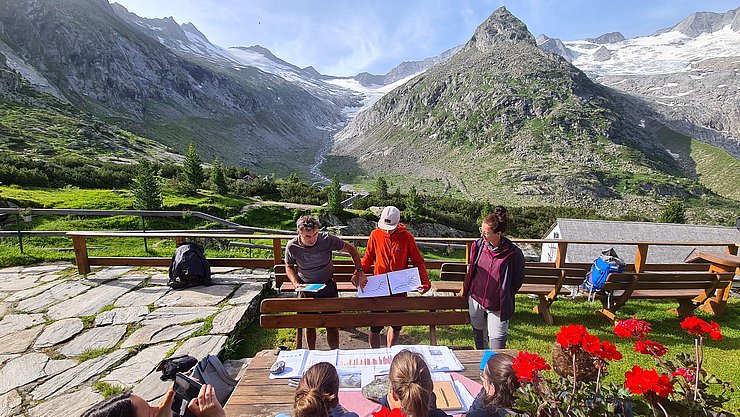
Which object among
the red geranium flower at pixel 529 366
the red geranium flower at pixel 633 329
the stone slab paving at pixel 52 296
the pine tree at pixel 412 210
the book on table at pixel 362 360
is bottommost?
the pine tree at pixel 412 210

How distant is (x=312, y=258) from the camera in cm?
409

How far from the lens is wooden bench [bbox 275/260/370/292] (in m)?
5.43

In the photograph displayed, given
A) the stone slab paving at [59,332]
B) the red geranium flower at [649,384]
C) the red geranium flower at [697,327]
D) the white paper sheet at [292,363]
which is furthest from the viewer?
the stone slab paving at [59,332]

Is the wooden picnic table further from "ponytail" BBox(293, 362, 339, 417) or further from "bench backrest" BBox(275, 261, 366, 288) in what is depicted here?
"ponytail" BBox(293, 362, 339, 417)

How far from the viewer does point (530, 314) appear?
592cm

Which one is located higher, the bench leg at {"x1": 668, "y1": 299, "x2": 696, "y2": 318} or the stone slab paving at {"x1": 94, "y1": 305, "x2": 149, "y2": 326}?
the stone slab paving at {"x1": 94, "y1": 305, "x2": 149, "y2": 326}

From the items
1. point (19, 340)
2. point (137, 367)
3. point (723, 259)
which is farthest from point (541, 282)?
point (19, 340)

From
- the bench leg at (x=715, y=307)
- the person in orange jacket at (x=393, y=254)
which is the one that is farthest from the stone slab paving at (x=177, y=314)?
the bench leg at (x=715, y=307)

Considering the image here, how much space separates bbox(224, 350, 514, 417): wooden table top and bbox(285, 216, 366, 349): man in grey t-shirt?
46.1 inches

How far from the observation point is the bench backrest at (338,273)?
217 inches

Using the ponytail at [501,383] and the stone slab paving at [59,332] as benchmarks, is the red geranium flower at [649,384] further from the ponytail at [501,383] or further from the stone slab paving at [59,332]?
the stone slab paving at [59,332]

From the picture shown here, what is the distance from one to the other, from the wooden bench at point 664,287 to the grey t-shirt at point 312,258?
4.30 m

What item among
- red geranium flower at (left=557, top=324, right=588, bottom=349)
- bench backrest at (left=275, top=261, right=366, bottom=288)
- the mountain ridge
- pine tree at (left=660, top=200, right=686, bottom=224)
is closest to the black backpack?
bench backrest at (left=275, top=261, right=366, bottom=288)

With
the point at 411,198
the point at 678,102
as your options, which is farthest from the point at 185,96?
the point at 678,102
